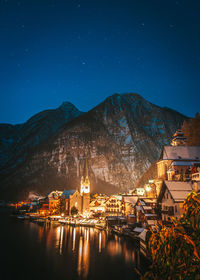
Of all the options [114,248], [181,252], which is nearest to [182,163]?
[114,248]

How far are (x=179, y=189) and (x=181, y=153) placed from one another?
28.4 m

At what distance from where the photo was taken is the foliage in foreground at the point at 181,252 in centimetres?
798

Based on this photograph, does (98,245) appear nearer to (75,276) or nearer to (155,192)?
(75,276)

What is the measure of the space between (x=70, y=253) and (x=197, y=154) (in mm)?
47425

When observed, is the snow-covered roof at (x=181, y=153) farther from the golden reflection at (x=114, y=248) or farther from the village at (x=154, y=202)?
the golden reflection at (x=114, y=248)

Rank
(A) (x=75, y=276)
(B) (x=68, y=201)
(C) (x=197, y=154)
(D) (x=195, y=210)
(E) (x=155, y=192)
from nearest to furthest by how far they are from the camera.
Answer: (D) (x=195, y=210)
(A) (x=75, y=276)
(C) (x=197, y=154)
(E) (x=155, y=192)
(B) (x=68, y=201)

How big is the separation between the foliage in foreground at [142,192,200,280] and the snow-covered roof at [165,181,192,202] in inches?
1155

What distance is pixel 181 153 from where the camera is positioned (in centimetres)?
6378

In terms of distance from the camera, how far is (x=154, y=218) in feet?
156

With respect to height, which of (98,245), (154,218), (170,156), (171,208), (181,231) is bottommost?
(98,245)

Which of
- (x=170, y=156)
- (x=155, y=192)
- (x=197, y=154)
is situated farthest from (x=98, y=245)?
(x=197, y=154)

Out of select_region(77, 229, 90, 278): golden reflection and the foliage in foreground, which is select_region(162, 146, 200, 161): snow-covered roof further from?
the foliage in foreground

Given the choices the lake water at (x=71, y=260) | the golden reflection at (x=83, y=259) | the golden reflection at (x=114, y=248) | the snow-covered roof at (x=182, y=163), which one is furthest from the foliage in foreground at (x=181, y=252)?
the snow-covered roof at (x=182, y=163)

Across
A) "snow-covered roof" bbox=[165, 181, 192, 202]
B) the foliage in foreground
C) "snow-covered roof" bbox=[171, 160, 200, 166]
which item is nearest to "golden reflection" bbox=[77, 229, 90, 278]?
"snow-covered roof" bbox=[165, 181, 192, 202]
